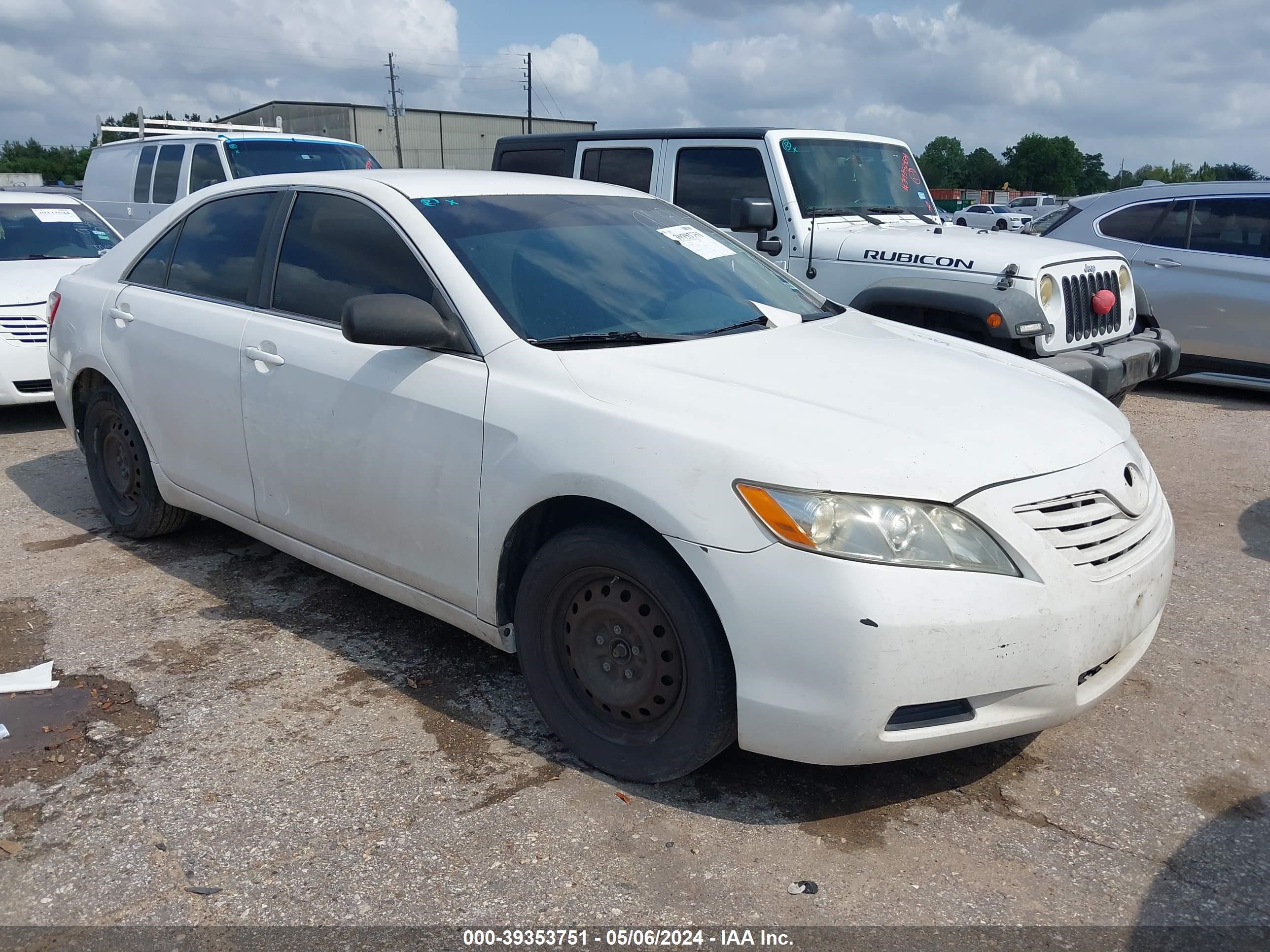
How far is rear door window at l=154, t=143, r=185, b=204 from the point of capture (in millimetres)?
11477

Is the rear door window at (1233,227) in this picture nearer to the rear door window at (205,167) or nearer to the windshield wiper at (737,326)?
the windshield wiper at (737,326)

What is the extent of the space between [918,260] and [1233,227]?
386 cm

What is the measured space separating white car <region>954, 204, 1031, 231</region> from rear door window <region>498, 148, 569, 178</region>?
3.29m

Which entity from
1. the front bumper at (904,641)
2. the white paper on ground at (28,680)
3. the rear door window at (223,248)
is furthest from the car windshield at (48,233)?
the front bumper at (904,641)

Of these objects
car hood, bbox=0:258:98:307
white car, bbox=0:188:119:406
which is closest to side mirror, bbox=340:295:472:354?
white car, bbox=0:188:119:406

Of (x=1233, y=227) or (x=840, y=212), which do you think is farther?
(x=1233, y=227)

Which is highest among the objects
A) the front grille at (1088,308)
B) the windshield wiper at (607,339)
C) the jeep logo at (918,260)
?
the jeep logo at (918,260)

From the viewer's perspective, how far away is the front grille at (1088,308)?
20.7ft

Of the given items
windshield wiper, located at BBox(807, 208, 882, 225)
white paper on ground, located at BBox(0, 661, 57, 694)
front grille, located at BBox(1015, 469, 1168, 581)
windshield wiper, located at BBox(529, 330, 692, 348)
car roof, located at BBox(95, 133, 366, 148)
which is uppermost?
car roof, located at BBox(95, 133, 366, 148)

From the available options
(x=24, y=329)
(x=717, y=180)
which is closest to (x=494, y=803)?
(x=717, y=180)

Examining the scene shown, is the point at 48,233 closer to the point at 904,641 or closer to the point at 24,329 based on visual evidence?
the point at 24,329

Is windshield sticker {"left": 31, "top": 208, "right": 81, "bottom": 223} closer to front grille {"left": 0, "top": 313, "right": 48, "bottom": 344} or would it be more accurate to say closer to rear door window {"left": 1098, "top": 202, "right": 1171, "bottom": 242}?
front grille {"left": 0, "top": 313, "right": 48, "bottom": 344}

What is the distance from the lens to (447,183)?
3916mm

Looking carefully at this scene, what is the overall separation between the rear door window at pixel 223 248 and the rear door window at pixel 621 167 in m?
3.48
